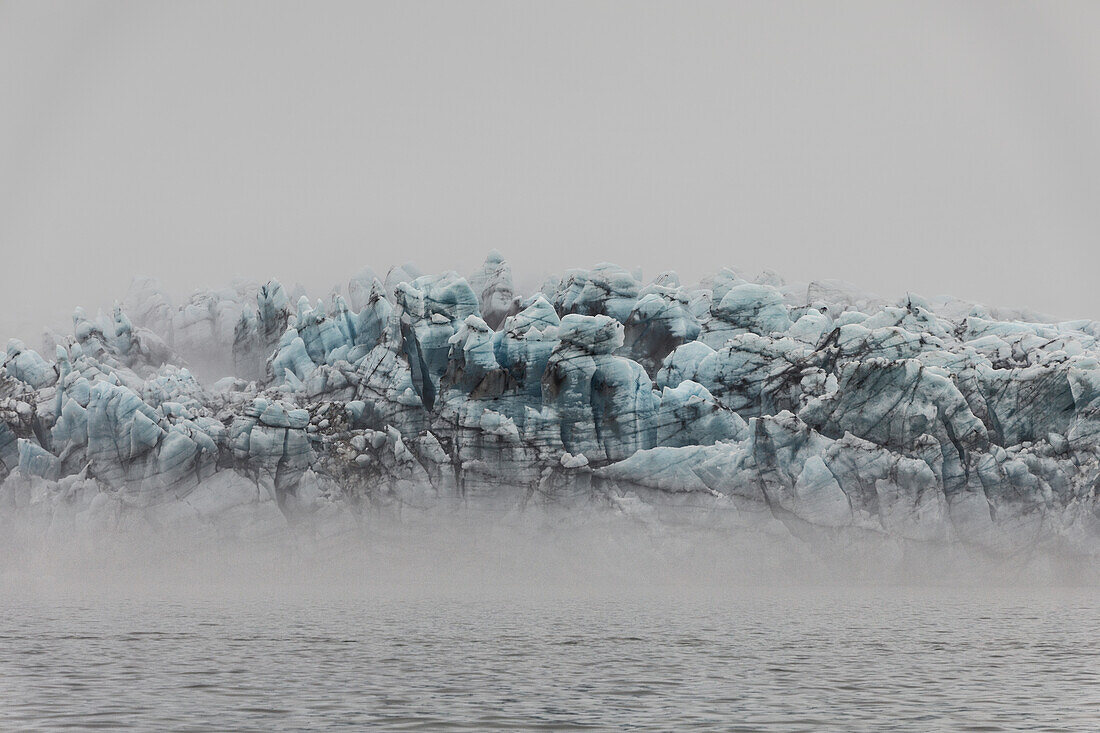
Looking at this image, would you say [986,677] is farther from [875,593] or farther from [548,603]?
[875,593]

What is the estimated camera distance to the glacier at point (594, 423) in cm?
7219

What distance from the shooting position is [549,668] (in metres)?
30.8

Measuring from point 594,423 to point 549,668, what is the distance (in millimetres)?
46666

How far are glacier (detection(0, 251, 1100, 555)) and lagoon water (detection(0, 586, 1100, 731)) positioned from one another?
1857cm

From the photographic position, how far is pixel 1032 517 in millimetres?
71500

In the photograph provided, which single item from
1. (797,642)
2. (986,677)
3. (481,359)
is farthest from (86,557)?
(986,677)

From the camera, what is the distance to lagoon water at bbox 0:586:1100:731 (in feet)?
76.6

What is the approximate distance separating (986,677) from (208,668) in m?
19.6

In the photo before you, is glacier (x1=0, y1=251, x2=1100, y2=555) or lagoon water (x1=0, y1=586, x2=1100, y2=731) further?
glacier (x1=0, y1=251, x2=1100, y2=555)

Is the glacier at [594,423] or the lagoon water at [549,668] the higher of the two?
the glacier at [594,423]

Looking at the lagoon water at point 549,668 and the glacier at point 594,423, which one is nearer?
the lagoon water at point 549,668

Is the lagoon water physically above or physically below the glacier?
below

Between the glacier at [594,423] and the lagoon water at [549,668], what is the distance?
18.6 m

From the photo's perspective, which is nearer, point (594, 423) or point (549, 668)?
point (549, 668)
